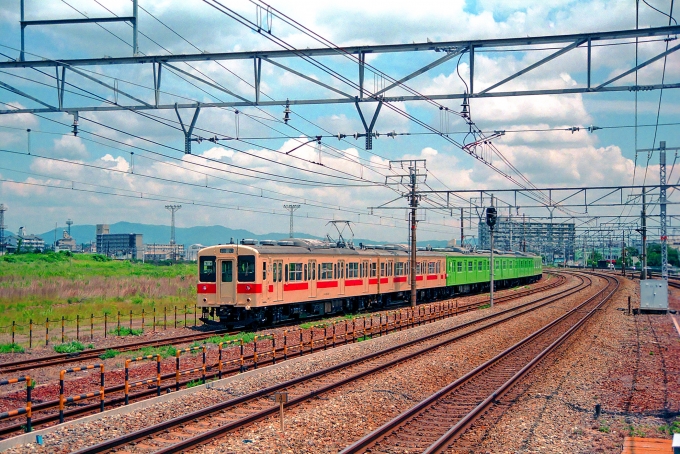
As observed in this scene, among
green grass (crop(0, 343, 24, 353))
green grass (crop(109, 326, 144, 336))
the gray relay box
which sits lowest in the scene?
green grass (crop(109, 326, 144, 336))

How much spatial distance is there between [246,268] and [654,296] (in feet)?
60.1

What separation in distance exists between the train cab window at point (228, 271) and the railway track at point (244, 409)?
6568mm

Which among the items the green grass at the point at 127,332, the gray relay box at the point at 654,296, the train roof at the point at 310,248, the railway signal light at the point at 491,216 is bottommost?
the green grass at the point at 127,332

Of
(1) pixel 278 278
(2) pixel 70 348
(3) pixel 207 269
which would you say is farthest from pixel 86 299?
(2) pixel 70 348

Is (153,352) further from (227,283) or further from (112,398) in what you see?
(227,283)

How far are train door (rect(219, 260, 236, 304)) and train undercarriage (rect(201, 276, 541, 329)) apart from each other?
0.30m

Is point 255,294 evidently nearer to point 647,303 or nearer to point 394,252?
point 394,252

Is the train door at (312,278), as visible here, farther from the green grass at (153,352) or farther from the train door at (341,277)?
the green grass at (153,352)

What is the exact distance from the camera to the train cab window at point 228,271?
2252cm

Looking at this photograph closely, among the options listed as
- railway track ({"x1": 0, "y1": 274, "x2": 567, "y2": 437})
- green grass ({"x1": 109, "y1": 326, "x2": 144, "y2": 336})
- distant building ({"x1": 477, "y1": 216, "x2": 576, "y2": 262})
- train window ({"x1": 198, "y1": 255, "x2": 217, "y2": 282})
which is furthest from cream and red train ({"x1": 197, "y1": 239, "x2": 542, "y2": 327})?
distant building ({"x1": 477, "y1": 216, "x2": 576, "y2": 262})

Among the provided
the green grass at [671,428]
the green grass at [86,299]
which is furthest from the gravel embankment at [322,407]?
the green grass at [86,299]

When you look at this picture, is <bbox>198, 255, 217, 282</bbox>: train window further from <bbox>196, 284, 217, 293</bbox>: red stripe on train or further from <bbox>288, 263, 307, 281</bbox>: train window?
<bbox>288, 263, 307, 281</bbox>: train window

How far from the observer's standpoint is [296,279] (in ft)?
80.1

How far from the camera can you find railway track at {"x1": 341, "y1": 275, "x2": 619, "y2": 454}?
9.38 m
